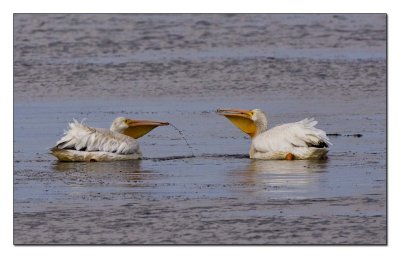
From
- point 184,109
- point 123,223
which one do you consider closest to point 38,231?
point 123,223

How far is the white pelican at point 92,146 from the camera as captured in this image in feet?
44.8

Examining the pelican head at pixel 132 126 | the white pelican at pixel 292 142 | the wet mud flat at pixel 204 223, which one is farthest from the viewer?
the pelican head at pixel 132 126

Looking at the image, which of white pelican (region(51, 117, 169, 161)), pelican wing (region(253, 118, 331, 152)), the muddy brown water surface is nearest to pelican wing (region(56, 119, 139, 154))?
white pelican (region(51, 117, 169, 161))

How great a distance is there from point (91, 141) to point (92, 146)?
0.05m

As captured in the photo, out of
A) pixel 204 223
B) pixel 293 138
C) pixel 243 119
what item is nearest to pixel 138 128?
pixel 243 119

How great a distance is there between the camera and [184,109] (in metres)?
15.5

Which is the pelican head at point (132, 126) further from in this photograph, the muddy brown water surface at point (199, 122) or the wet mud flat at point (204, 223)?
the wet mud flat at point (204, 223)

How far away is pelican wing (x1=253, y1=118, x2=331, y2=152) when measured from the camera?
1364cm

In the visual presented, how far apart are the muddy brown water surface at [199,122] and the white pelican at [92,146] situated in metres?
0.12

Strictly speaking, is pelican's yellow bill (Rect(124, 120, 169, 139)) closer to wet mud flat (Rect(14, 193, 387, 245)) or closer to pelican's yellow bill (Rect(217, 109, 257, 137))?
pelican's yellow bill (Rect(217, 109, 257, 137))

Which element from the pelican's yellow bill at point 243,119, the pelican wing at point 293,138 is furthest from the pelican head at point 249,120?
the pelican wing at point 293,138

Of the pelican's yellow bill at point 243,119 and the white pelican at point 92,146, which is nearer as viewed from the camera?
the white pelican at point 92,146

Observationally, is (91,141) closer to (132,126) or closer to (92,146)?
(92,146)

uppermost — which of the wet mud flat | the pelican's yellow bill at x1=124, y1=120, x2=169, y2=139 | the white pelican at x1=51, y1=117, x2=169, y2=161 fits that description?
the pelican's yellow bill at x1=124, y1=120, x2=169, y2=139
